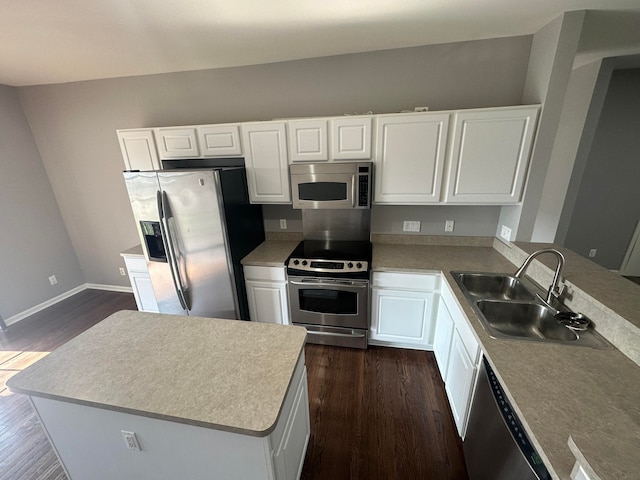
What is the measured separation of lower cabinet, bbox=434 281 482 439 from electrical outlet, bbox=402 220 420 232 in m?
0.72

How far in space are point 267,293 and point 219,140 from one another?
149 centimetres

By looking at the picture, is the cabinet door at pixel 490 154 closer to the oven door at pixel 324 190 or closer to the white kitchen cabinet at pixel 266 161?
the oven door at pixel 324 190

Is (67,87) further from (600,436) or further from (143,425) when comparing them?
(600,436)

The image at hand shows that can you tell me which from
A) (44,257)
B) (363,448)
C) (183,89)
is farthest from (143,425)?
(44,257)

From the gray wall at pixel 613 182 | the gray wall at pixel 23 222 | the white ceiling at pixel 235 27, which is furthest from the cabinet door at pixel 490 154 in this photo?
the gray wall at pixel 23 222

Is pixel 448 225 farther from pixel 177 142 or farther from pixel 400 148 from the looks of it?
pixel 177 142

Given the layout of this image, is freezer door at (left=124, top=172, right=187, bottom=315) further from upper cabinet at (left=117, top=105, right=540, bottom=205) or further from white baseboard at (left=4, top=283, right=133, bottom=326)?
white baseboard at (left=4, top=283, right=133, bottom=326)

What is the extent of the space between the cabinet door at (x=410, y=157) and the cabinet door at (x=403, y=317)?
0.81m

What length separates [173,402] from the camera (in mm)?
884

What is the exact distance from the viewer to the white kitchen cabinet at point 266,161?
2164 millimetres

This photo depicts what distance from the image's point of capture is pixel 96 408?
958mm

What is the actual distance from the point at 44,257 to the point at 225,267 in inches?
114

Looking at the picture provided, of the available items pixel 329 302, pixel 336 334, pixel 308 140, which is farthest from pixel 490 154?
pixel 336 334

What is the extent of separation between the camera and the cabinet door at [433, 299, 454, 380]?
176 centimetres
